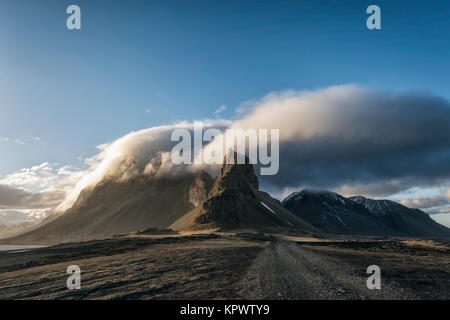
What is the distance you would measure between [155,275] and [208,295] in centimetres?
806

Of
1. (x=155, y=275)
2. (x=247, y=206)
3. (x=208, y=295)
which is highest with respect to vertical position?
(x=208, y=295)

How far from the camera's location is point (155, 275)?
21.0m

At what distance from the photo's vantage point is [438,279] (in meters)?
18.3
